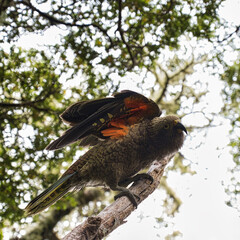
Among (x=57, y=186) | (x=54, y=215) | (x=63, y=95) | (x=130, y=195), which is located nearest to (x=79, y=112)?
(x=57, y=186)

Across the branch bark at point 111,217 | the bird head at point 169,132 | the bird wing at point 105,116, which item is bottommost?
the branch bark at point 111,217

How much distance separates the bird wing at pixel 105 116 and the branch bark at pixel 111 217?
736mm

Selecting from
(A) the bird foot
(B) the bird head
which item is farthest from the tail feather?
(B) the bird head

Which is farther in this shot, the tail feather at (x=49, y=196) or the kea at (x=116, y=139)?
the kea at (x=116, y=139)

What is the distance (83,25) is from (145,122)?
114 inches

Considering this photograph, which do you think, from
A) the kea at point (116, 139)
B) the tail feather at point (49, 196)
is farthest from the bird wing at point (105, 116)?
the tail feather at point (49, 196)

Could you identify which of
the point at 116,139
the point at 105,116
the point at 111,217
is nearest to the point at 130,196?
the point at 111,217

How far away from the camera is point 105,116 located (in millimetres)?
3492

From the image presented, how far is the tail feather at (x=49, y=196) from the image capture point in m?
3.07

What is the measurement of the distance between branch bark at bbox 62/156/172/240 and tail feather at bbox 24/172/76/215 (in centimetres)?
73

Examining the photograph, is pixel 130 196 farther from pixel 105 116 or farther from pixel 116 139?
pixel 105 116

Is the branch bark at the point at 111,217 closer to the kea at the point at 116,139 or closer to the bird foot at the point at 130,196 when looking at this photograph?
the bird foot at the point at 130,196

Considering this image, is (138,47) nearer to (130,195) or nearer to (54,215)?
(130,195)

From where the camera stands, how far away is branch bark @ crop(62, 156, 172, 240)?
2301 mm
